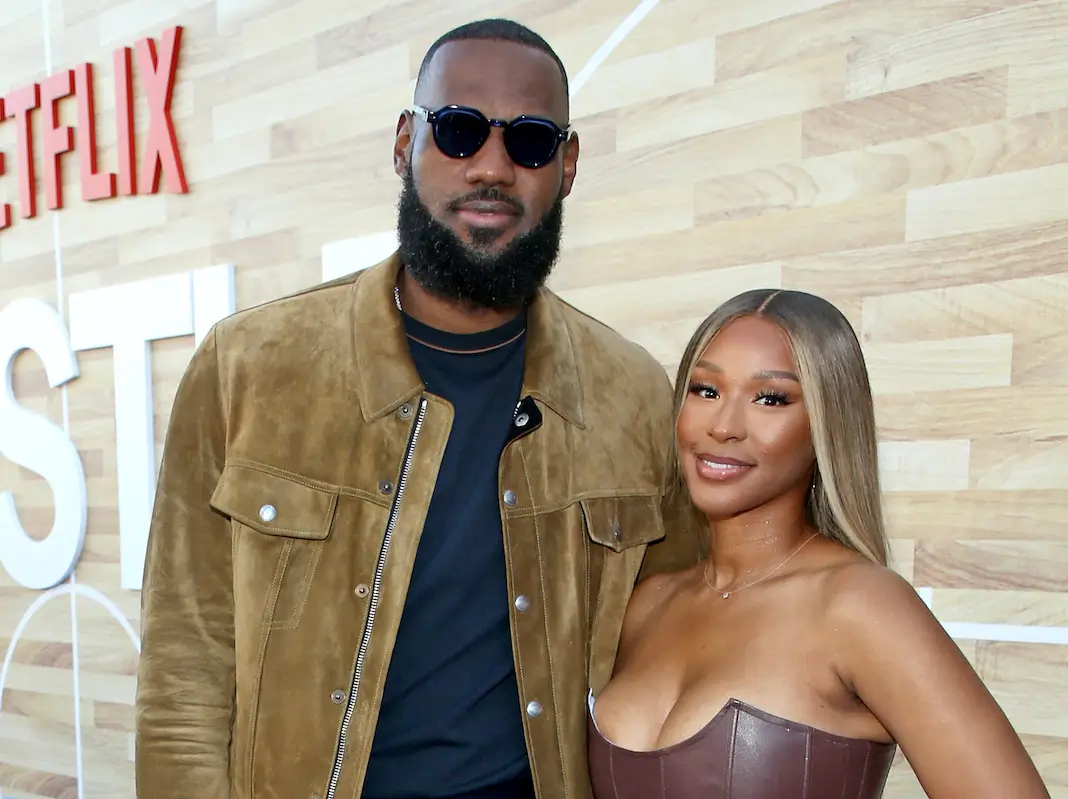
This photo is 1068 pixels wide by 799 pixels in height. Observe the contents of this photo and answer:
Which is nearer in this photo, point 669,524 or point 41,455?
point 669,524

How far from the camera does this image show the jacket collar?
1741 millimetres

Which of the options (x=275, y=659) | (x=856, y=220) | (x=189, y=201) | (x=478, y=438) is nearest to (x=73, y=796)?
(x=189, y=201)

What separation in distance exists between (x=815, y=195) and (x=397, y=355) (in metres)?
1.29

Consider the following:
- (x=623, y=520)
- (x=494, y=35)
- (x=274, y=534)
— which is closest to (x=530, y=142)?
(x=494, y=35)

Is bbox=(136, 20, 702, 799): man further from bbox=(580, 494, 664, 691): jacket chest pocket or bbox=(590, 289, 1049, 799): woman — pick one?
bbox=(590, 289, 1049, 799): woman

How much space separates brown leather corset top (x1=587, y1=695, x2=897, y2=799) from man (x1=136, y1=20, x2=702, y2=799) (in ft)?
1.10

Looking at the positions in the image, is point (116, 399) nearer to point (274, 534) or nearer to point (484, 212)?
point (274, 534)

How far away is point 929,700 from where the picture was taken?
1337 mm

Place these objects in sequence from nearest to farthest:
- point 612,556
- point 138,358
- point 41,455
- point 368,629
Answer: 1. point 368,629
2. point 612,556
3. point 138,358
4. point 41,455

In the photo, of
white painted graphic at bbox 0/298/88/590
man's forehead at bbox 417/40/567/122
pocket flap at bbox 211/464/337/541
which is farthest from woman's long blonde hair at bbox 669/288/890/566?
white painted graphic at bbox 0/298/88/590

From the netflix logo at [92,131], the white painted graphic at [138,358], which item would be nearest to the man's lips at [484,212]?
the white painted graphic at [138,358]

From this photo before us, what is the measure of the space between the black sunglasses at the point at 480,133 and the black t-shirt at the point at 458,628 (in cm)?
36

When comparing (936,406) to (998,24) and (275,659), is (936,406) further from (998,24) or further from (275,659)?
(275,659)

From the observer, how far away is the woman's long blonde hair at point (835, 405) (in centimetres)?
153
